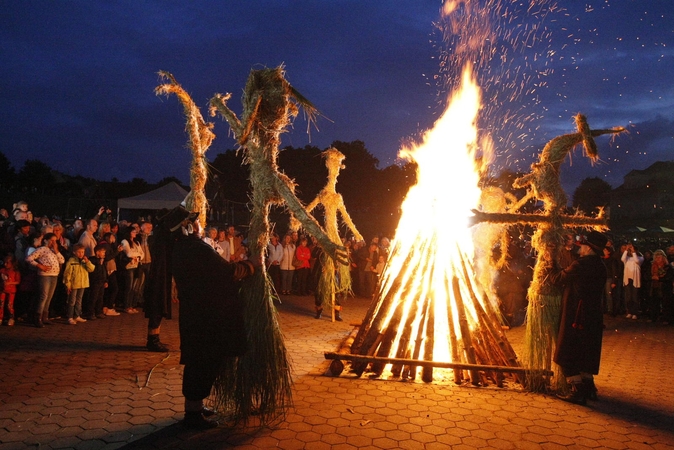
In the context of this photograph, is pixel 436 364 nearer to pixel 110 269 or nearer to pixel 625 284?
pixel 110 269

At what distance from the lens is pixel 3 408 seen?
4.21m

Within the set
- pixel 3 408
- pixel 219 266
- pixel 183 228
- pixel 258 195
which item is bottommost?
pixel 3 408

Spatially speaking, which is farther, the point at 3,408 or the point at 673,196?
the point at 673,196

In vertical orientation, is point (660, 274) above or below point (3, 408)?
above

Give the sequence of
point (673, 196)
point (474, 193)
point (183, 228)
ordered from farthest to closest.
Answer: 1. point (673, 196)
2. point (474, 193)
3. point (183, 228)

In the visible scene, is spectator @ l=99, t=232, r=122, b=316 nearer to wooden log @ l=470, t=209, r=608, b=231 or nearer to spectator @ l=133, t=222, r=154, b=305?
spectator @ l=133, t=222, r=154, b=305

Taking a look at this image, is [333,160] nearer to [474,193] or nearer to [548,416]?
[474,193]

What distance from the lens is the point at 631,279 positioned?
11.4 m

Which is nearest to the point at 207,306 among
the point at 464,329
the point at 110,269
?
the point at 464,329

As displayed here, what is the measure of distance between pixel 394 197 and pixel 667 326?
73.4 feet

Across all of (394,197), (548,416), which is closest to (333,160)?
(548,416)

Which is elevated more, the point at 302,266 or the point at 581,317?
the point at 302,266

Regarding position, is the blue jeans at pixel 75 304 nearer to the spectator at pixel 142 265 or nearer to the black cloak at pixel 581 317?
the spectator at pixel 142 265

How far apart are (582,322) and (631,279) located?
7931 millimetres
